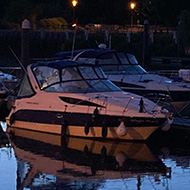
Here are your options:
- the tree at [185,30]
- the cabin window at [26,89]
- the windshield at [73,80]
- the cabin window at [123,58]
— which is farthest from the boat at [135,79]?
the tree at [185,30]

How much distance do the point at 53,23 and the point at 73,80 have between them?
5519 centimetres

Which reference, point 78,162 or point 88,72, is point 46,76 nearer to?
point 88,72

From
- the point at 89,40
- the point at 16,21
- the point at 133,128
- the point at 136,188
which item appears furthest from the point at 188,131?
the point at 16,21

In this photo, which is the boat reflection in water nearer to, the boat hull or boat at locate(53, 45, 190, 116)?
the boat hull

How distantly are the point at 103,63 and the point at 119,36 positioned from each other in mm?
36334

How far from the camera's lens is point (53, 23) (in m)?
76.7

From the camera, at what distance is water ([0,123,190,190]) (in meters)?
16.2

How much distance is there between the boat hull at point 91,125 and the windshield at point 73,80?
0.84 m

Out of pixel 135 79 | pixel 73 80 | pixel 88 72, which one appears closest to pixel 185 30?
pixel 135 79

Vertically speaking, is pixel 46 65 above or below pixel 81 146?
above

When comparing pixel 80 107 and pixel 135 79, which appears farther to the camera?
pixel 135 79

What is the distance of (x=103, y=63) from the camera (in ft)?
94.8

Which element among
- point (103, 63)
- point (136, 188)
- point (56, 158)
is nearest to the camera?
point (136, 188)

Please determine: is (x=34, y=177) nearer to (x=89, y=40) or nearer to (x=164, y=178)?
(x=164, y=178)
